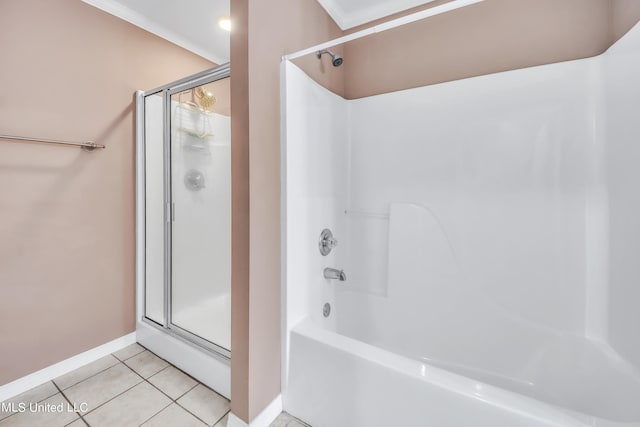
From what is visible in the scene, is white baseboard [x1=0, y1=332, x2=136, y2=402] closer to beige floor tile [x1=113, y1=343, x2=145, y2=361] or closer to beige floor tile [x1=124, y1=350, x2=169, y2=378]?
beige floor tile [x1=113, y1=343, x2=145, y2=361]

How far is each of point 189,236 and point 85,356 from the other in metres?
0.97

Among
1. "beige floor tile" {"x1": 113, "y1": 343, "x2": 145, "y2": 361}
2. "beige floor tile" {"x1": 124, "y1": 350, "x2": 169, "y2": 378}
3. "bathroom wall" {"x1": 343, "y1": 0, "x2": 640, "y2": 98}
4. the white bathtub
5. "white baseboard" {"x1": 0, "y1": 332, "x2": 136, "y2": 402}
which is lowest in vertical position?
"beige floor tile" {"x1": 124, "y1": 350, "x2": 169, "y2": 378}

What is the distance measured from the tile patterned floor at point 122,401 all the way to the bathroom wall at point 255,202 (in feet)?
0.92

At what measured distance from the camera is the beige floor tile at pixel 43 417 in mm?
1288

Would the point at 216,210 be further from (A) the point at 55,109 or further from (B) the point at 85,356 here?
(B) the point at 85,356

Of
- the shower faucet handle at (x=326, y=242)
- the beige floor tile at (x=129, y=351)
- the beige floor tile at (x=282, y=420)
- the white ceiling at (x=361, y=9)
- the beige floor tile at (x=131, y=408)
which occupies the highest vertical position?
the white ceiling at (x=361, y=9)

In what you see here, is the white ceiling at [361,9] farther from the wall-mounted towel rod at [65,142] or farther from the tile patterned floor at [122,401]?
the tile patterned floor at [122,401]

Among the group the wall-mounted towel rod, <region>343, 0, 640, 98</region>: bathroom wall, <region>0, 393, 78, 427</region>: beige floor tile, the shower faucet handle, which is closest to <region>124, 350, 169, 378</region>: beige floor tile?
<region>0, 393, 78, 427</region>: beige floor tile

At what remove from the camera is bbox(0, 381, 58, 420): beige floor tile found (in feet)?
4.48

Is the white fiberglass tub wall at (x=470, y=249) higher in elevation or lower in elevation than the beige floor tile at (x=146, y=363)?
higher

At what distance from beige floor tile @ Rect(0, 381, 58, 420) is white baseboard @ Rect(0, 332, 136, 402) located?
0.08ft

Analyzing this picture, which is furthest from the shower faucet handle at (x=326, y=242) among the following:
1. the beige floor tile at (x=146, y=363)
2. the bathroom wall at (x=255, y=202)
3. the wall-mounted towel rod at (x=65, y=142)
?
the wall-mounted towel rod at (x=65, y=142)

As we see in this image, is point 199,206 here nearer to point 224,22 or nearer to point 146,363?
point 146,363

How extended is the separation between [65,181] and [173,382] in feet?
4.51
